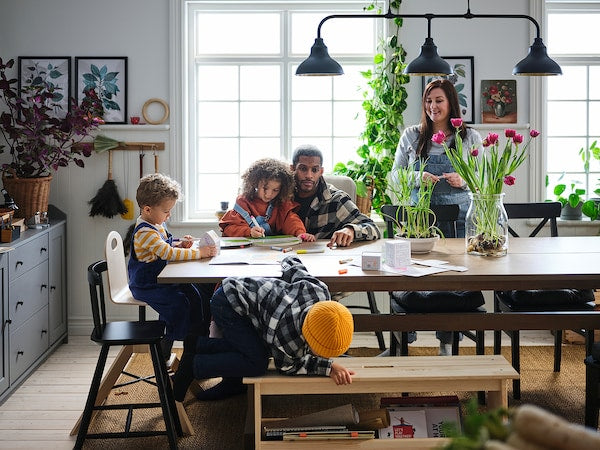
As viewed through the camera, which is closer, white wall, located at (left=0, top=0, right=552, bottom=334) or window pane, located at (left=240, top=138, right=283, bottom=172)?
white wall, located at (left=0, top=0, right=552, bottom=334)

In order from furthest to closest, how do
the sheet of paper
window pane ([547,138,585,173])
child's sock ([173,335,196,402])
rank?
window pane ([547,138,585,173]) → the sheet of paper → child's sock ([173,335,196,402])

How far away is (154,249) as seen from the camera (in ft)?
12.5

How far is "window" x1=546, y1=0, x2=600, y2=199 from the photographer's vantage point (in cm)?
576

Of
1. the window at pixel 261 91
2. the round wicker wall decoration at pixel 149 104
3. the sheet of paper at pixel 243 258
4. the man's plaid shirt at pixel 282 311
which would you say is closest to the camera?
the man's plaid shirt at pixel 282 311

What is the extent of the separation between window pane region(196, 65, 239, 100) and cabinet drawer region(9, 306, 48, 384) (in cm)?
178

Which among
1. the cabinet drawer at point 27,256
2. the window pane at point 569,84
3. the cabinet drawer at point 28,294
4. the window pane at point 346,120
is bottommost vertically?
the cabinet drawer at point 28,294

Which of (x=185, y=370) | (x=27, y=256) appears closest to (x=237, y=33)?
(x=27, y=256)

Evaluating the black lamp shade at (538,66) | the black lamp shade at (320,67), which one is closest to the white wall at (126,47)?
the black lamp shade at (538,66)

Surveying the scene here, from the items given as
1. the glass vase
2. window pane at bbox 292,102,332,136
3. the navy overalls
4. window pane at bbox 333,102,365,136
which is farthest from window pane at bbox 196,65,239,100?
the glass vase

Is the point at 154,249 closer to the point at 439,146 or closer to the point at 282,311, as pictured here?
the point at 282,311

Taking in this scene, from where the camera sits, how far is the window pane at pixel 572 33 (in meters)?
5.75

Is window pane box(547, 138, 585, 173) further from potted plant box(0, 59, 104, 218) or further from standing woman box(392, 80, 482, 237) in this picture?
potted plant box(0, 59, 104, 218)

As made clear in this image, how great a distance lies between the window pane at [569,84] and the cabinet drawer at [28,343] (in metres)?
3.63

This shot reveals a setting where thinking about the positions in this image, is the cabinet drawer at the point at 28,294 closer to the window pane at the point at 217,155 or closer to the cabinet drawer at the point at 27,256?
the cabinet drawer at the point at 27,256
